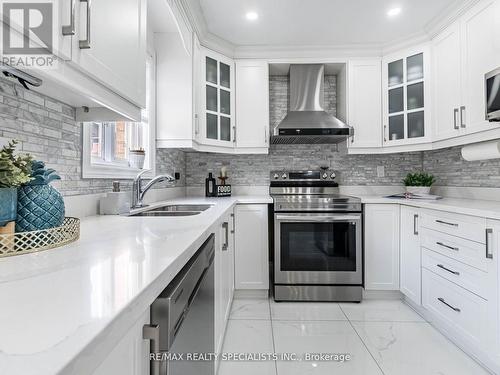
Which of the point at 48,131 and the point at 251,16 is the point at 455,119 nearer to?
the point at 251,16

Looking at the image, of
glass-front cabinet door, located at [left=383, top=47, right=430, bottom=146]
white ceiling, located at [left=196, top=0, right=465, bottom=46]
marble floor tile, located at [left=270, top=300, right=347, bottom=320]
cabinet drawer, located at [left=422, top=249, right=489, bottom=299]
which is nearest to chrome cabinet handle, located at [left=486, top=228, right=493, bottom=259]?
cabinet drawer, located at [left=422, top=249, right=489, bottom=299]

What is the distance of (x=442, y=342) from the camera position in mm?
1915

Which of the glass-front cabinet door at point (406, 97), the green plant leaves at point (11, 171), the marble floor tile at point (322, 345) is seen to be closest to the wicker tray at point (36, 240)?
the green plant leaves at point (11, 171)

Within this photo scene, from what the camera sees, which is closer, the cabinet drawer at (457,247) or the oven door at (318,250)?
the cabinet drawer at (457,247)

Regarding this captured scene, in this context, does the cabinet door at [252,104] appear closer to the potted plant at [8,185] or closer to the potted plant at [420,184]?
the potted plant at [420,184]

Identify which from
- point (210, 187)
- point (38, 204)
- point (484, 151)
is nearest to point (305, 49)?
point (210, 187)

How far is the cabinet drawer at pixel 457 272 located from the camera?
1629mm

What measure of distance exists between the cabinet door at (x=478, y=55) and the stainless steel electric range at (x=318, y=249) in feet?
3.40

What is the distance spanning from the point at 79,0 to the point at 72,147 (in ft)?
2.47

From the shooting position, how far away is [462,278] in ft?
5.84

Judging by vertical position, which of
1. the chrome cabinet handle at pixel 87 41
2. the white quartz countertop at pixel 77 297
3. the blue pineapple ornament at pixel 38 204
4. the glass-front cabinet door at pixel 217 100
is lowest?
the white quartz countertop at pixel 77 297

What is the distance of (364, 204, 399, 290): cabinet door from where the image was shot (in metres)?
2.58

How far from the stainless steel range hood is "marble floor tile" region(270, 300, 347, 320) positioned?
158 cm

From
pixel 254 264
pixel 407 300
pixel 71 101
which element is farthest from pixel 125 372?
pixel 407 300
